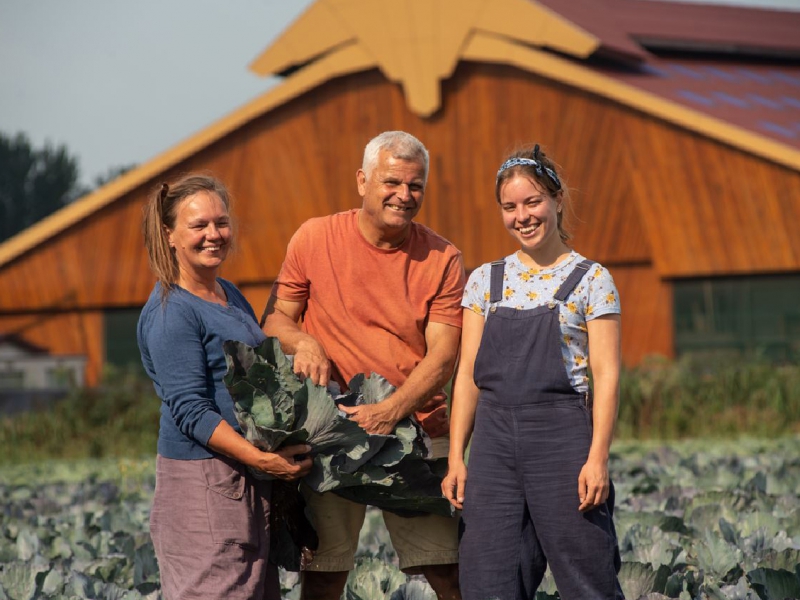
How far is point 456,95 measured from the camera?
63.2 feet

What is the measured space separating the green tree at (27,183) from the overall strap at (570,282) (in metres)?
57.2

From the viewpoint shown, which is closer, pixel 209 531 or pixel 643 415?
pixel 209 531

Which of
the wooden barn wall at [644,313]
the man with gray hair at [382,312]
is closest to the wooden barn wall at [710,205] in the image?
the wooden barn wall at [644,313]

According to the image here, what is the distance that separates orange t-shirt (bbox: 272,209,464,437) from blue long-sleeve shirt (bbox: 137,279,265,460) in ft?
1.34

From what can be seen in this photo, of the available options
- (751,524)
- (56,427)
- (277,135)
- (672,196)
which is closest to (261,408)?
(751,524)

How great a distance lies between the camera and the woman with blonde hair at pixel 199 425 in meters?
3.61

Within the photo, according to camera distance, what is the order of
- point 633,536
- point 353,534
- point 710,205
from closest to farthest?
point 353,534
point 633,536
point 710,205

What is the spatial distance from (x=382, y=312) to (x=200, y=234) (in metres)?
0.73

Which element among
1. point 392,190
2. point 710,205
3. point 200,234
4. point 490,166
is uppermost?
point 490,166

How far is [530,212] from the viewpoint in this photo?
147 inches

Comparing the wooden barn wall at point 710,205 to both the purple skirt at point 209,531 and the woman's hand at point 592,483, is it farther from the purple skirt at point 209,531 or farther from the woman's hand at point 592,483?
the purple skirt at point 209,531

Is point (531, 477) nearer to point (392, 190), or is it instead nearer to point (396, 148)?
point (392, 190)

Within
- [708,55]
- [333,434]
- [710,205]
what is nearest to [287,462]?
[333,434]

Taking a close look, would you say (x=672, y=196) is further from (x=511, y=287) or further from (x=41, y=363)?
(x=511, y=287)
